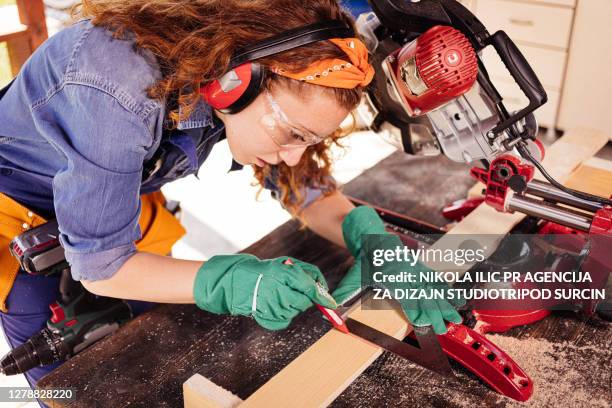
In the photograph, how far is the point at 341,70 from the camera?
51.1 inches

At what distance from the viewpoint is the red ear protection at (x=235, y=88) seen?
1259mm

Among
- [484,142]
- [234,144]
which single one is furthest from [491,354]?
[234,144]

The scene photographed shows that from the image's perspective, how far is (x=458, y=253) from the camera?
1623 millimetres

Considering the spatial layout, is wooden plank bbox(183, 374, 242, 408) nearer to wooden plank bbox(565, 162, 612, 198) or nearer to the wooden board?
the wooden board

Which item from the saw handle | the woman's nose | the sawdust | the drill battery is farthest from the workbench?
the saw handle

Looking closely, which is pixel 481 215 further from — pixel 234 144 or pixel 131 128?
pixel 131 128

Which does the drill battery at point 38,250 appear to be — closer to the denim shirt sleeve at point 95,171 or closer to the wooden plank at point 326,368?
the denim shirt sleeve at point 95,171

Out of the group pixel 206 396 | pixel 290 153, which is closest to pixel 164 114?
pixel 290 153

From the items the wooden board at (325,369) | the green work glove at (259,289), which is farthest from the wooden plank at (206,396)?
the green work glove at (259,289)

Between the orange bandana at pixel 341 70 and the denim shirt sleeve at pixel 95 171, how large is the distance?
0.33 metres

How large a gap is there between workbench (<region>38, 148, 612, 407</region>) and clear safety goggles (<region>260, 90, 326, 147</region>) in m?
0.43

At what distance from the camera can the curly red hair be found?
1.27 metres

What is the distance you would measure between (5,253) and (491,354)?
1155 millimetres

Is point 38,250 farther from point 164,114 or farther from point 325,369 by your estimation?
point 325,369
